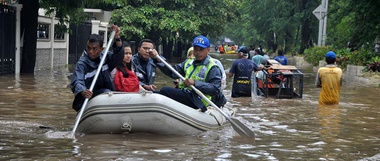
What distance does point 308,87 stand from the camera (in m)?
22.4

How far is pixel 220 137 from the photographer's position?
986cm

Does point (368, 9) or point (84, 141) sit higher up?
point (368, 9)

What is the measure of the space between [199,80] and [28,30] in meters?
14.5

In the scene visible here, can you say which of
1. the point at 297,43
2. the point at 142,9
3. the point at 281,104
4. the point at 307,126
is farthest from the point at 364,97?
Result: the point at 297,43

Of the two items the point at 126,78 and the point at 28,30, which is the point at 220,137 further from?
the point at 28,30

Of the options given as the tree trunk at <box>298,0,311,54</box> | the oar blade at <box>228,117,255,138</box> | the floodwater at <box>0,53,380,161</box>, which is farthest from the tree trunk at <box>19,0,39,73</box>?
the tree trunk at <box>298,0,311,54</box>

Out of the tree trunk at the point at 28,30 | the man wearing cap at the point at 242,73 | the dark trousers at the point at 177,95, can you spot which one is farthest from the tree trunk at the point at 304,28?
the dark trousers at the point at 177,95

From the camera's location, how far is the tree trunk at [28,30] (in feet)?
75.6

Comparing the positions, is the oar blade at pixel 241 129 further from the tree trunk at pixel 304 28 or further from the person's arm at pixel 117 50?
the tree trunk at pixel 304 28

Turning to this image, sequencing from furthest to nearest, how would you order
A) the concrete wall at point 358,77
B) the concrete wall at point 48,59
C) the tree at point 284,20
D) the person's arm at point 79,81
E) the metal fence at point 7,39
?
the tree at point 284,20
the concrete wall at point 48,59
the concrete wall at point 358,77
the metal fence at point 7,39
the person's arm at point 79,81

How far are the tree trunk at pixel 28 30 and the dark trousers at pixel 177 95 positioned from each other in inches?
556

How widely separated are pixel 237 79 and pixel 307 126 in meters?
4.30

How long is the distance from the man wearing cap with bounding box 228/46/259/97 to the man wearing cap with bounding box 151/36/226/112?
555 cm

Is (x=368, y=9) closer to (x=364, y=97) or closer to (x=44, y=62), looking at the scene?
(x=364, y=97)
